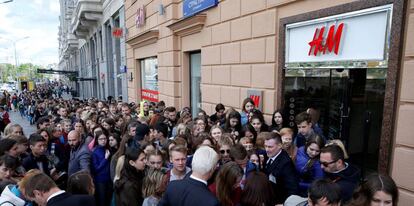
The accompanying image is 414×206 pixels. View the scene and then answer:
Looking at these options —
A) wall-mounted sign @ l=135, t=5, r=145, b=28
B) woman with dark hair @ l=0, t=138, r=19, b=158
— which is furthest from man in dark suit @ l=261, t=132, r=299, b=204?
wall-mounted sign @ l=135, t=5, r=145, b=28

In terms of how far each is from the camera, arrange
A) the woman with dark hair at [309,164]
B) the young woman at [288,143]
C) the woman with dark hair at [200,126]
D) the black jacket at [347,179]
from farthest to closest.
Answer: the woman with dark hair at [200,126], the young woman at [288,143], the woman with dark hair at [309,164], the black jacket at [347,179]

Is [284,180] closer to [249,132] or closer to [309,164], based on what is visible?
[309,164]

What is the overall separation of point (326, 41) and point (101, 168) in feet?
14.0

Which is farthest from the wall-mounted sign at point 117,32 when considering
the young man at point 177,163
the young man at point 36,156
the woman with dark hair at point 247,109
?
the young man at point 177,163

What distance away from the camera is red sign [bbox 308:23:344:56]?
178 inches

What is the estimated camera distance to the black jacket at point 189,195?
2121 mm

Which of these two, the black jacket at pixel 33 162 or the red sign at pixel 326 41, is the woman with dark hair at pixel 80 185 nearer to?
the black jacket at pixel 33 162

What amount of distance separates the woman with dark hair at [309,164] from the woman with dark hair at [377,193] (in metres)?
0.75

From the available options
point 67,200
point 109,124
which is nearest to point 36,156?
point 67,200

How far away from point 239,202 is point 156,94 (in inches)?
397

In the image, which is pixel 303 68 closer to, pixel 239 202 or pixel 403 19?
pixel 403 19

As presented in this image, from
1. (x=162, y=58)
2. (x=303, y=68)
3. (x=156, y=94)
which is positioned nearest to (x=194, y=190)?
(x=303, y=68)

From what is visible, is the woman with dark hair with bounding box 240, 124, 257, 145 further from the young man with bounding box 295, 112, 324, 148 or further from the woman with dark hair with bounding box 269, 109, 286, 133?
the young man with bounding box 295, 112, 324, 148

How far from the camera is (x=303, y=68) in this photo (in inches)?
210
